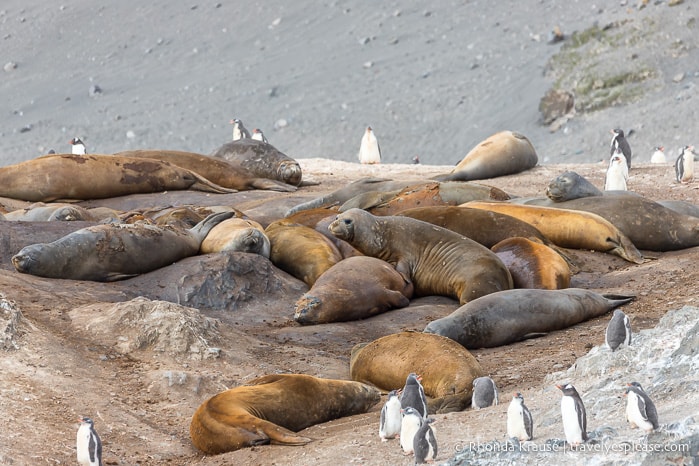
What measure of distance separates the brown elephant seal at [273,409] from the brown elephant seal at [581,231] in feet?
13.0

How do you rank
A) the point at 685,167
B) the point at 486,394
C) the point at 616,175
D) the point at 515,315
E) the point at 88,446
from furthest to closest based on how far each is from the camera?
the point at 685,167 < the point at 616,175 < the point at 515,315 < the point at 486,394 < the point at 88,446

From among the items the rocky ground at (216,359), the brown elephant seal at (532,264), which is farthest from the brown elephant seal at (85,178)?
the brown elephant seal at (532,264)

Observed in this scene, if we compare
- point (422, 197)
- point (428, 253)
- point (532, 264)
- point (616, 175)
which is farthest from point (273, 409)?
point (616, 175)

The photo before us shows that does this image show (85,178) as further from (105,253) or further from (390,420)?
(390,420)

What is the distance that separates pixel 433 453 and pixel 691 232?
21.3ft

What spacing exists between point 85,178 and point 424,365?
6.20 meters

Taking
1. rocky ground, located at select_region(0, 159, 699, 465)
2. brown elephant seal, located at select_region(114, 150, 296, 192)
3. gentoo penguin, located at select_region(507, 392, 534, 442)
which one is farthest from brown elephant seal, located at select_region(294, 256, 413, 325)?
brown elephant seal, located at select_region(114, 150, 296, 192)

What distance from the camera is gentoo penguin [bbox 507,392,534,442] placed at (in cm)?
437

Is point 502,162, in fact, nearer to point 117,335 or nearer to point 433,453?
point 117,335

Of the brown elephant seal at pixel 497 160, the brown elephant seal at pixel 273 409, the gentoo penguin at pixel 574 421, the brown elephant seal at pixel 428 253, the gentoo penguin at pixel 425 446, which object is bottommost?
the brown elephant seal at pixel 273 409

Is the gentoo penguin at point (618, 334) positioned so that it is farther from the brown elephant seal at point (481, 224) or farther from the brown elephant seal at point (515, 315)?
the brown elephant seal at point (481, 224)

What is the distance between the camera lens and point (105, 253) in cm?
833

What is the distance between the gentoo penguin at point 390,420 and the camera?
494 cm

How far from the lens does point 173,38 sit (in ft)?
99.9
